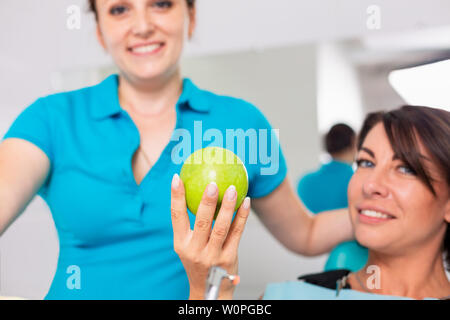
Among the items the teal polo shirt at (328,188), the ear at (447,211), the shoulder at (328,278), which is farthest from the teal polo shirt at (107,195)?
the teal polo shirt at (328,188)

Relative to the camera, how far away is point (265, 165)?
3.67ft

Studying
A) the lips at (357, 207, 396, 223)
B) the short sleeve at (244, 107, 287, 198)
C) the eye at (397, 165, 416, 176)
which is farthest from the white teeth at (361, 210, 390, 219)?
the short sleeve at (244, 107, 287, 198)

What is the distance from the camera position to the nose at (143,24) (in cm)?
102

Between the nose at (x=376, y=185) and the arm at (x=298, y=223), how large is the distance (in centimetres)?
17

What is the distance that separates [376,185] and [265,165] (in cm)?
28

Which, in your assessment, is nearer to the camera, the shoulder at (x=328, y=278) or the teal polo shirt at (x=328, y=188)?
the shoulder at (x=328, y=278)

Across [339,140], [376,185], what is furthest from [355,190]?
[339,140]

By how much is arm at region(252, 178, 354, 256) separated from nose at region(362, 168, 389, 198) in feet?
0.55

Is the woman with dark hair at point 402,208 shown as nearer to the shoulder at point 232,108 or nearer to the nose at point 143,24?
the shoulder at point 232,108

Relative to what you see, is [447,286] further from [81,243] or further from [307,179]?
[307,179]

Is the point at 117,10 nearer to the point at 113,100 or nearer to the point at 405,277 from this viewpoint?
the point at 113,100

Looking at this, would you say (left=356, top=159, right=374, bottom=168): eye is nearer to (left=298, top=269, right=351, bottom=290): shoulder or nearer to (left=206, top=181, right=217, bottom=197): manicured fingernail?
(left=298, top=269, right=351, bottom=290): shoulder

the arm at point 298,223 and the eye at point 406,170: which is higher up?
the eye at point 406,170

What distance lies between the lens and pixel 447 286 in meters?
1.19
